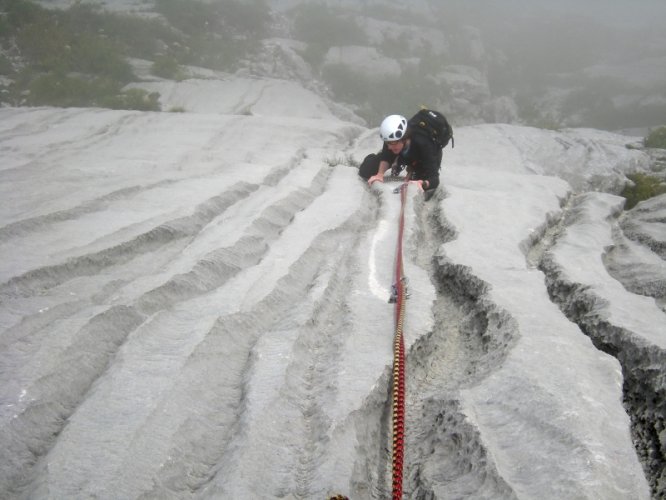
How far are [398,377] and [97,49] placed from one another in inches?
613

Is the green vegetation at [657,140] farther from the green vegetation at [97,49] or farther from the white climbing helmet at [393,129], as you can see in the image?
the green vegetation at [97,49]

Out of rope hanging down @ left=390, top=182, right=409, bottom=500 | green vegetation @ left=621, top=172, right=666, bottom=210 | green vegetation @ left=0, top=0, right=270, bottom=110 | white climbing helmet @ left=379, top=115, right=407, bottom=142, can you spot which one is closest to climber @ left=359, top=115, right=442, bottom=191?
white climbing helmet @ left=379, top=115, right=407, bottom=142

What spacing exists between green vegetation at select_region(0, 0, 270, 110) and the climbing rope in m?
10.3

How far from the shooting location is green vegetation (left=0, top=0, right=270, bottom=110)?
12.1 m

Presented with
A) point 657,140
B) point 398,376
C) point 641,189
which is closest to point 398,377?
point 398,376

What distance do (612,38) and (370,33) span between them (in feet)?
66.2

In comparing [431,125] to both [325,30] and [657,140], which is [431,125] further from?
[325,30]

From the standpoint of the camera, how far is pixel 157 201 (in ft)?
14.4

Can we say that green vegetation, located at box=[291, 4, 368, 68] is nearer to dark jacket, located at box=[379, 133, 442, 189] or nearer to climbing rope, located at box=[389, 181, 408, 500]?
dark jacket, located at box=[379, 133, 442, 189]

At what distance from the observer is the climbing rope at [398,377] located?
1836 millimetres

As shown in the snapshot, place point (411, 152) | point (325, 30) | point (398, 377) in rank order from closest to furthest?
point (398, 377)
point (411, 152)
point (325, 30)

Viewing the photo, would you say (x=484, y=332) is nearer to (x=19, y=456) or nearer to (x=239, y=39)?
(x=19, y=456)

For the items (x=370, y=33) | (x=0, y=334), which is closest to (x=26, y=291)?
(x=0, y=334)

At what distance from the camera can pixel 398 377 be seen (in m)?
2.35
